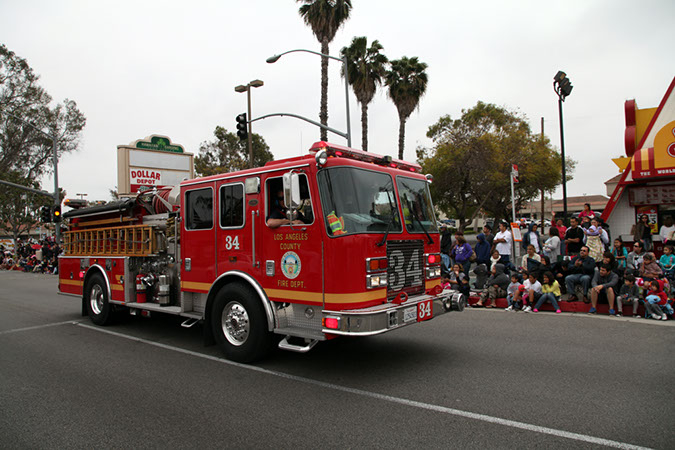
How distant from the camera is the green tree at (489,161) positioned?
90.6 feet

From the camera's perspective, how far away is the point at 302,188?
5.33 meters

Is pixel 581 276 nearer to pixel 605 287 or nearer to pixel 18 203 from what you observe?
pixel 605 287

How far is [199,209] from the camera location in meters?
6.65

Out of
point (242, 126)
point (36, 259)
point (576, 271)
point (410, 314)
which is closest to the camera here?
point (410, 314)

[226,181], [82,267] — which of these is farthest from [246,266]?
[82,267]

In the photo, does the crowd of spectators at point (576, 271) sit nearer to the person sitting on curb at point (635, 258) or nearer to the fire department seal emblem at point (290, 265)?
the person sitting on curb at point (635, 258)

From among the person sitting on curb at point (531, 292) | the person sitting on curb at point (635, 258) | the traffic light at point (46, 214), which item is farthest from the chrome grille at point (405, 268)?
the traffic light at point (46, 214)

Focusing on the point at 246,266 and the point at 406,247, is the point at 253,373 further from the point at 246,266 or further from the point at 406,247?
the point at 406,247

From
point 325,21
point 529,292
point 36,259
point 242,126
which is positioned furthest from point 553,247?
point 36,259

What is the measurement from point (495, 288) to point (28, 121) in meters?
40.0

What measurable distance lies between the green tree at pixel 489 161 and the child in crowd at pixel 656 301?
19.4m

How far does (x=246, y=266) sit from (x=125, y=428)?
2.35 metres

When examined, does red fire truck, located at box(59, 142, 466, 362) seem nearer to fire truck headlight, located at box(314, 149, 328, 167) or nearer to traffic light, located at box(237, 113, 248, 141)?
fire truck headlight, located at box(314, 149, 328, 167)

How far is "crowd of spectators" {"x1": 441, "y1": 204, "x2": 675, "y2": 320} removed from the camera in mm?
8742
